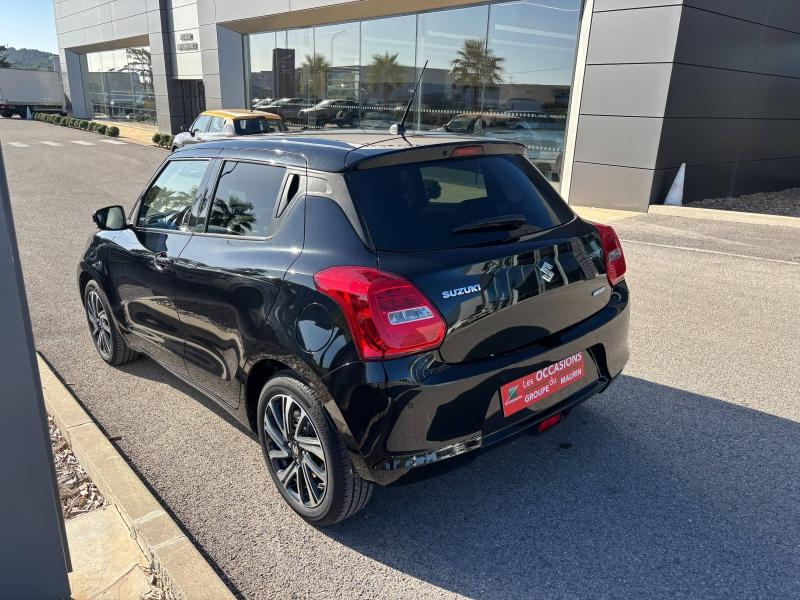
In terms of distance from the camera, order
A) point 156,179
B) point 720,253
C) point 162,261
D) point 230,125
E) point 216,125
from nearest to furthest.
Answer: point 162,261
point 156,179
point 720,253
point 230,125
point 216,125

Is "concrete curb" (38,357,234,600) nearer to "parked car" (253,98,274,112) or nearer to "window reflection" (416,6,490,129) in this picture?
"window reflection" (416,6,490,129)

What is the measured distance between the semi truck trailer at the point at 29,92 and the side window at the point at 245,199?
52.4 meters

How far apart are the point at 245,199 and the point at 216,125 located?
14227 millimetres

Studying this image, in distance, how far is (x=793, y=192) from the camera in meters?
15.1

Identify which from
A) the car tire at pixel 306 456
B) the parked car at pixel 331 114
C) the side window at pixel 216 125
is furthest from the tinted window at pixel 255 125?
the car tire at pixel 306 456

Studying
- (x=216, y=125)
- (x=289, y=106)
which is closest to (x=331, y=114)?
(x=289, y=106)

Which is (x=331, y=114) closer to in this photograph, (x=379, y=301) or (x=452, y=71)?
(x=452, y=71)

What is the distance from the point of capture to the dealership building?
11.6 meters

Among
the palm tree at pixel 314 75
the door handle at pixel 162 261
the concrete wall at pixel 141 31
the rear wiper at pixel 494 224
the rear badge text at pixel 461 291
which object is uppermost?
the concrete wall at pixel 141 31

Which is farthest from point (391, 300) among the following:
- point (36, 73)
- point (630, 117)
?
point (36, 73)

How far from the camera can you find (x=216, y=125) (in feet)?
53.1

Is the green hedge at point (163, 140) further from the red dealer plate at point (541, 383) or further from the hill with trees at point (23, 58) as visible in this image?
the hill with trees at point (23, 58)

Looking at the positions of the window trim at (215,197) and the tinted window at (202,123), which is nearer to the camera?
the window trim at (215,197)

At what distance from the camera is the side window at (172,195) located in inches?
143
